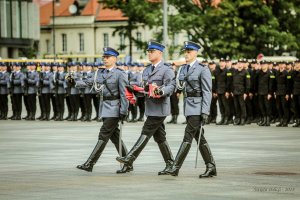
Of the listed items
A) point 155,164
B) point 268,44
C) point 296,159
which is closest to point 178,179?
point 155,164

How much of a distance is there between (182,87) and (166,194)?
2.86 meters

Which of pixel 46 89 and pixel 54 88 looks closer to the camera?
pixel 54 88

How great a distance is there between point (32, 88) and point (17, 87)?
0.71 metres

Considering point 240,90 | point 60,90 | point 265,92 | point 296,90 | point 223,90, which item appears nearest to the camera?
point 296,90

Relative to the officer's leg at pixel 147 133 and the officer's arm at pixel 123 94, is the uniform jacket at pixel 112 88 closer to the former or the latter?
the officer's arm at pixel 123 94

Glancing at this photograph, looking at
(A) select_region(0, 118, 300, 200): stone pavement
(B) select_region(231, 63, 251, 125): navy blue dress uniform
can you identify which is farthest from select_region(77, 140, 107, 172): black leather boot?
(B) select_region(231, 63, 251, 125): navy blue dress uniform

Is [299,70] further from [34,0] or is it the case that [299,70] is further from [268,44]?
[34,0]

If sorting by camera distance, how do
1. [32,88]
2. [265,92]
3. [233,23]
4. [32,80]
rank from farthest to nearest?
[233,23] → [32,88] → [32,80] → [265,92]

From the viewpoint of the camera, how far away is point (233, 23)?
60219 millimetres

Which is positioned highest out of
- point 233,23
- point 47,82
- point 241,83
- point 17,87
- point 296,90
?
point 233,23

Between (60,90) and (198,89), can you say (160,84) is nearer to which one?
(198,89)

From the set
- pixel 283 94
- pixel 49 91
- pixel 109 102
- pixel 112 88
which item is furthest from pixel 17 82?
pixel 109 102

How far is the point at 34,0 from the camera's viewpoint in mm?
92000

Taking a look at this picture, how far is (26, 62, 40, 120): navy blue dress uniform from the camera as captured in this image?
37.3 meters
